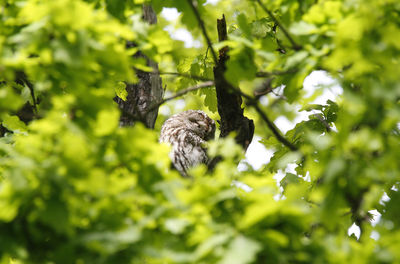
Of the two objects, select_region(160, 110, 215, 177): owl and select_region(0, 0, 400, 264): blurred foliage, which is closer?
select_region(0, 0, 400, 264): blurred foliage

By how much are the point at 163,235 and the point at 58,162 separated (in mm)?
504

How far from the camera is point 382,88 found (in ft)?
4.70

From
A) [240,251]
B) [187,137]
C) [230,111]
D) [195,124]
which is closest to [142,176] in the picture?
[240,251]

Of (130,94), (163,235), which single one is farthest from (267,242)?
(130,94)

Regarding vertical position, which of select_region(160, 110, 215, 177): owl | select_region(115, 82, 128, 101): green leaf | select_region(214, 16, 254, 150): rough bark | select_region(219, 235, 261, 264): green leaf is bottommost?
select_region(160, 110, 215, 177): owl

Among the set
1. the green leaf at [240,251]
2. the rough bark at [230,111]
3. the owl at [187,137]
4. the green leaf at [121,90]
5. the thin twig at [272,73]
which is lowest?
the owl at [187,137]

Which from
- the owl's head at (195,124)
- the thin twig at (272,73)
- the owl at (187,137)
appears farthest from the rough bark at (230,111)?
the thin twig at (272,73)

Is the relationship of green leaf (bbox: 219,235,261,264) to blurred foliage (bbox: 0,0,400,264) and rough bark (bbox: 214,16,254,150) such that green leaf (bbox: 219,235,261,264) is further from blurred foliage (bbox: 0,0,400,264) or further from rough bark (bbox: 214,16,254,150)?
rough bark (bbox: 214,16,254,150)

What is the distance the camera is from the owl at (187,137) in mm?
4164

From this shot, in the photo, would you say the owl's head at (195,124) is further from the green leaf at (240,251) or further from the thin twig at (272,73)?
the green leaf at (240,251)

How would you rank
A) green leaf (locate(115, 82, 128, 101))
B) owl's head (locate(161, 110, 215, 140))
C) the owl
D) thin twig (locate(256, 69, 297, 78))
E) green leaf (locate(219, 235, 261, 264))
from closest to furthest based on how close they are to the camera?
green leaf (locate(219, 235, 261, 264)) → thin twig (locate(256, 69, 297, 78)) → green leaf (locate(115, 82, 128, 101)) → the owl → owl's head (locate(161, 110, 215, 140))

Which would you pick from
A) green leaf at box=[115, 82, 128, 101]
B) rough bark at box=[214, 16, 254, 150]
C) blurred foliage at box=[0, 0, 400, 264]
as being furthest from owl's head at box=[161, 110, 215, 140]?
blurred foliage at box=[0, 0, 400, 264]

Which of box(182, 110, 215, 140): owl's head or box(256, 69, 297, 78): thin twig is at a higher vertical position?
box(256, 69, 297, 78): thin twig

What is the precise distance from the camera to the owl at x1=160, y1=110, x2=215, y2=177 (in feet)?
13.7
